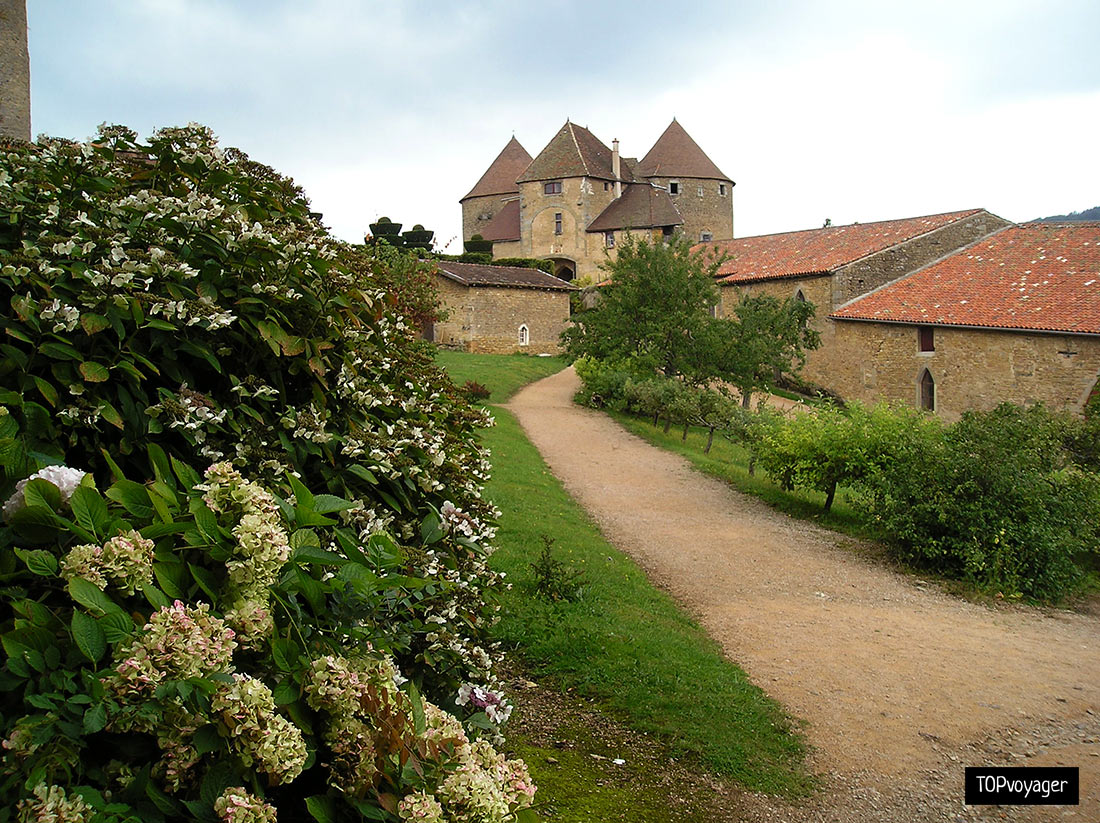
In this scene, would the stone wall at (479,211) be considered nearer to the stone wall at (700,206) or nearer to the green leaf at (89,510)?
the stone wall at (700,206)

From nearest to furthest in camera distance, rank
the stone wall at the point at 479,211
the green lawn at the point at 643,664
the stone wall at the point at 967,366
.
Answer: the green lawn at the point at 643,664, the stone wall at the point at 967,366, the stone wall at the point at 479,211

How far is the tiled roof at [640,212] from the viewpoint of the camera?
2080 inches

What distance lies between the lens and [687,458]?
1998 centimetres

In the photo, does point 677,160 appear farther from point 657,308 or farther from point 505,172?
point 657,308

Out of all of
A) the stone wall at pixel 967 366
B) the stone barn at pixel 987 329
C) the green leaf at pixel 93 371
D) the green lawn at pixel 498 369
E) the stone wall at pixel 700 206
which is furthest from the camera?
the stone wall at pixel 700 206

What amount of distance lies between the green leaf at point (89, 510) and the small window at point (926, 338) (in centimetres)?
2886

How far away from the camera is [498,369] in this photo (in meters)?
32.7

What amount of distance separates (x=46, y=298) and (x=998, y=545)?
1270cm

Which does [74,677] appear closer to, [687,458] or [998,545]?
[998,545]

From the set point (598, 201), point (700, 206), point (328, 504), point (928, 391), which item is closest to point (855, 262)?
point (928, 391)

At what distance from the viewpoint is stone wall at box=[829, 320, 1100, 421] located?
23.2m

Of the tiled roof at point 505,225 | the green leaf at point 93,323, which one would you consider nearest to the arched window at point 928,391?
the green leaf at point 93,323

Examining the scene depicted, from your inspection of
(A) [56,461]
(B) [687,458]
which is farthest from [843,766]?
(B) [687,458]

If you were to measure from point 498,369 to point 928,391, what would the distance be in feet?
49.4
